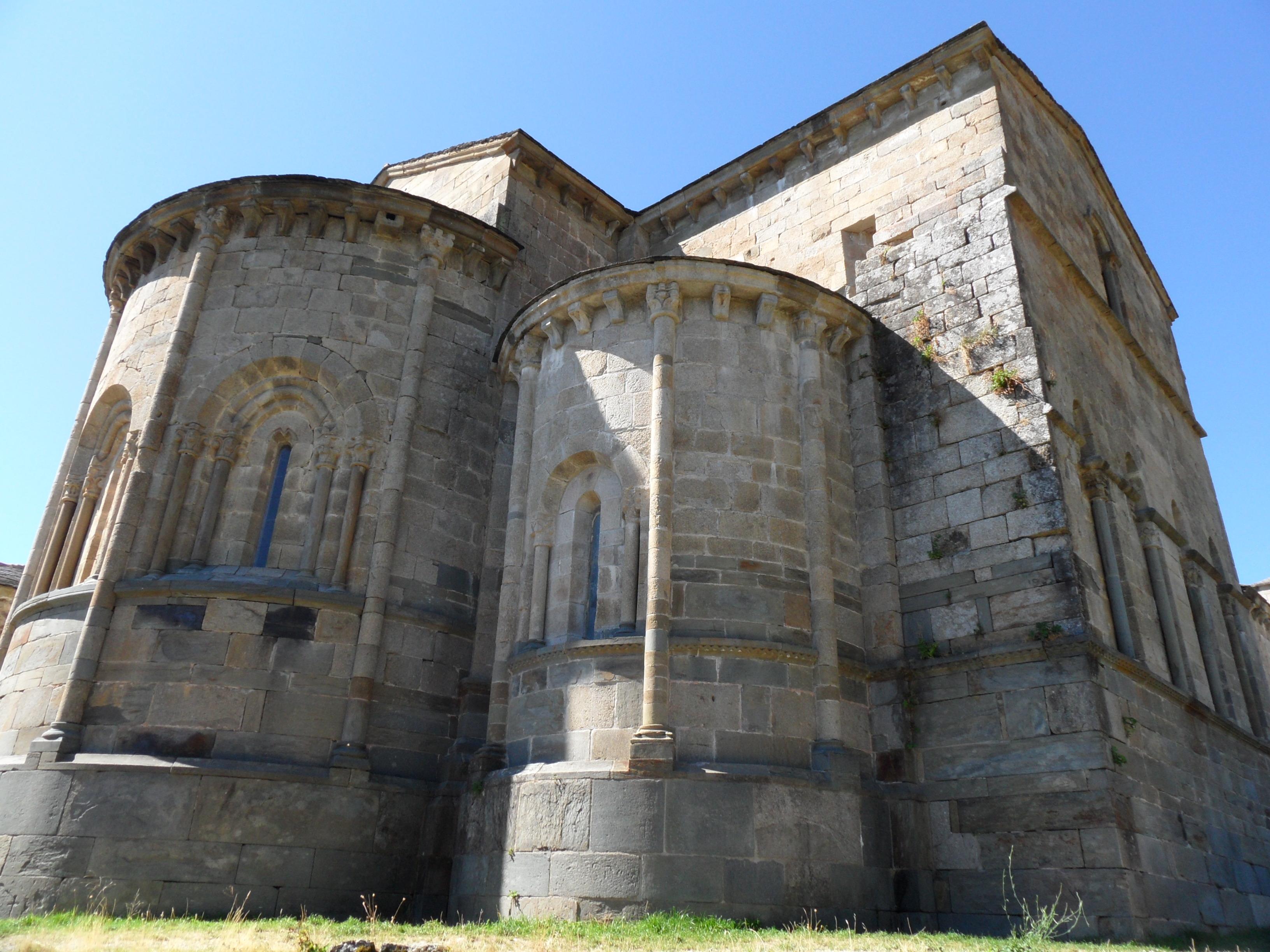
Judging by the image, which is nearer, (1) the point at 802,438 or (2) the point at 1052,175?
(1) the point at 802,438

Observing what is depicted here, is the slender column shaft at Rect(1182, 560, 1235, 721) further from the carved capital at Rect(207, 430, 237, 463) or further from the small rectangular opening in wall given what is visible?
the carved capital at Rect(207, 430, 237, 463)

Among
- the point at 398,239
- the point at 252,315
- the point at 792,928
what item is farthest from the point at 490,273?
the point at 792,928

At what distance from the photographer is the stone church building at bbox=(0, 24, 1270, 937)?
942 cm

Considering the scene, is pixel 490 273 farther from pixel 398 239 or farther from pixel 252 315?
pixel 252 315

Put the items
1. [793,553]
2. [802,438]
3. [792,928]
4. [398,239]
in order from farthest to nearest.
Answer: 1. [398,239]
2. [802,438]
3. [793,553]
4. [792,928]

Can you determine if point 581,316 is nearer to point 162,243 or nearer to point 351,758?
point 351,758

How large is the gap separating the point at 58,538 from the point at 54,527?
195mm

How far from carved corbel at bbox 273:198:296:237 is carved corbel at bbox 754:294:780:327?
6.89 m

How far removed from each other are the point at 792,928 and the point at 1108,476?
6781 mm

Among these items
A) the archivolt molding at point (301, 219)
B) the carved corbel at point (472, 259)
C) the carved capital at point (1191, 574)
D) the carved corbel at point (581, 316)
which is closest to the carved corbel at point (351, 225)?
the archivolt molding at point (301, 219)

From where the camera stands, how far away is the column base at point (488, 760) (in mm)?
10430

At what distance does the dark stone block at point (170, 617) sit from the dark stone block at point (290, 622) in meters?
0.71

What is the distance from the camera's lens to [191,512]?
1180cm

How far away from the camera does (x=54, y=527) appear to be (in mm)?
12609
